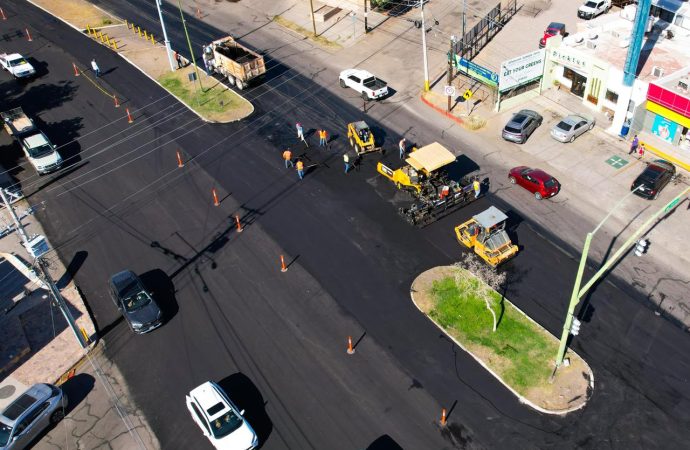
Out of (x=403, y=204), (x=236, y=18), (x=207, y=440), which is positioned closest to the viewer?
(x=207, y=440)

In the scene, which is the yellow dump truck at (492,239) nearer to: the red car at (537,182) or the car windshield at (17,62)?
the red car at (537,182)

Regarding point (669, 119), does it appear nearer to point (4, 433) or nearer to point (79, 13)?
point (4, 433)

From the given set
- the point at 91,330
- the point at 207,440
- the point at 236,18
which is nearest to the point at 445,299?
the point at 207,440

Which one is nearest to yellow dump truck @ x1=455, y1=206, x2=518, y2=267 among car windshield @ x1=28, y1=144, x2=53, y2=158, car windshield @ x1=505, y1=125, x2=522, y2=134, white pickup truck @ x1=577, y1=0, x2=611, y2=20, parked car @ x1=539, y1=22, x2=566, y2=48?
car windshield @ x1=505, y1=125, x2=522, y2=134

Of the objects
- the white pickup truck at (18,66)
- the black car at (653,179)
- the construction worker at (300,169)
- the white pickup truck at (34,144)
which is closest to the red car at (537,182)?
the black car at (653,179)

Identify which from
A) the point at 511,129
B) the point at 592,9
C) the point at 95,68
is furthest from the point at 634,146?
the point at 95,68

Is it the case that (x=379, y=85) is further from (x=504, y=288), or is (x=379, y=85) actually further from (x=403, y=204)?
(x=504, y=288)
